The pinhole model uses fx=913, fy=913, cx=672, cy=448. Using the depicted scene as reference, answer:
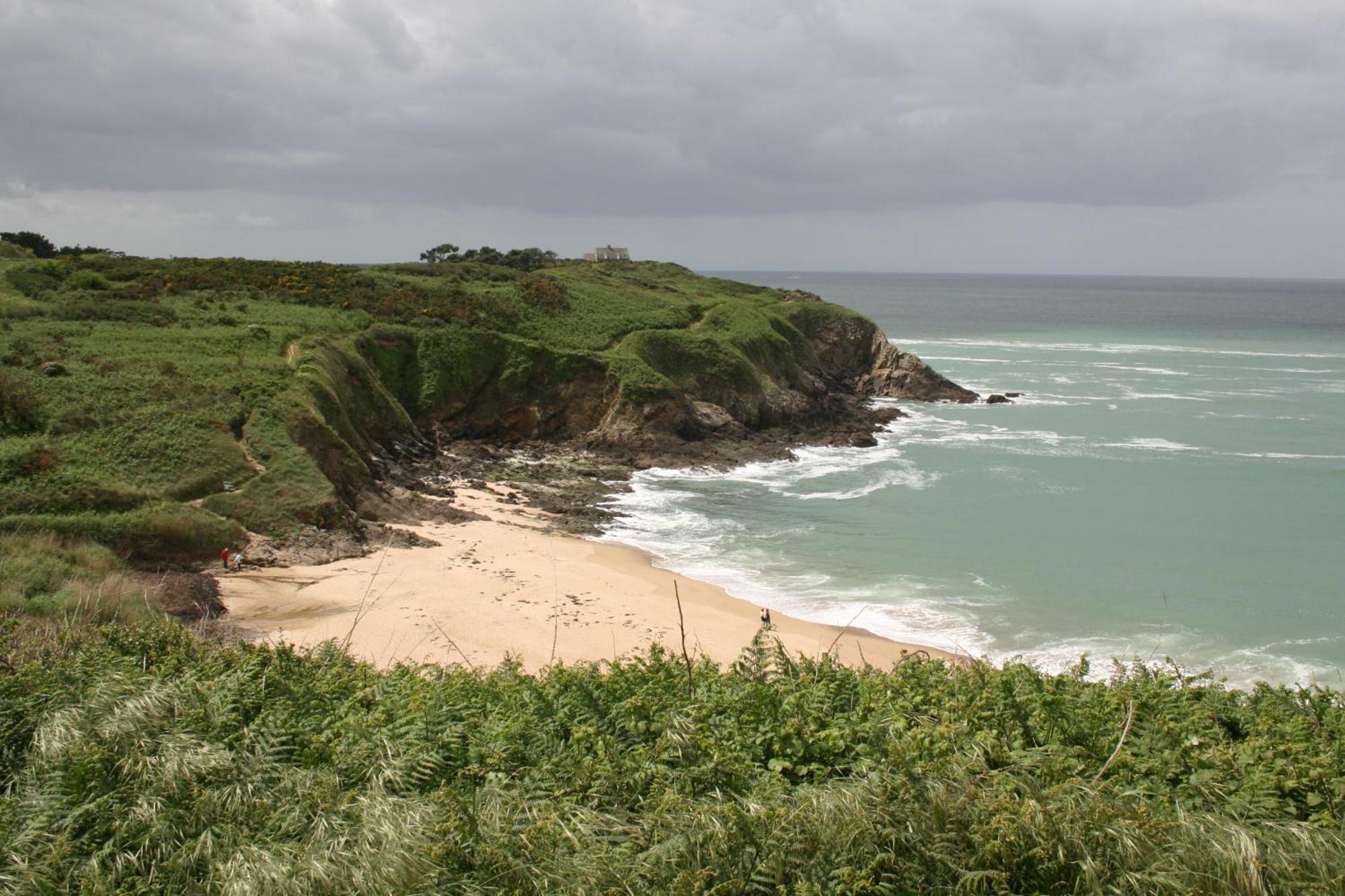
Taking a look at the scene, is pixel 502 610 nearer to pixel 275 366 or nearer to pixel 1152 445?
pixel 275 366

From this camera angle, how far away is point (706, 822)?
697cm

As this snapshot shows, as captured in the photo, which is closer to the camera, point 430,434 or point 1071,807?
point 1071,807

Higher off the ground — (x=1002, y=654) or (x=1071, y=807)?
(x=1071, y=807)

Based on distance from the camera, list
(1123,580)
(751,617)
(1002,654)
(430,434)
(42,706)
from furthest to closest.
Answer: (430,434) < (1123,580) < (751,617) < (1002,654) < (42,706)

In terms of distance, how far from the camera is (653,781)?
8289mm

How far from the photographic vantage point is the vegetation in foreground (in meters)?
6.59

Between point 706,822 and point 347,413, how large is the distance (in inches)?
1269

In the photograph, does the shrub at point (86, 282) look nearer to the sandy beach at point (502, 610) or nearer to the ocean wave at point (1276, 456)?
the sandy beach at point (502, 610)

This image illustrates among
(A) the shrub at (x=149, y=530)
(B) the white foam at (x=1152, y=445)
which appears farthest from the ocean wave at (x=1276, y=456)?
(A) the shrub at (x=149, y=530)

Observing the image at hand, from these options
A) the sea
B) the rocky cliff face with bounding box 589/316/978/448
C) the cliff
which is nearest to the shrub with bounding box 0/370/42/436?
the cliff

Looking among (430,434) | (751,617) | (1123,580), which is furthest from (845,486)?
(430,434)

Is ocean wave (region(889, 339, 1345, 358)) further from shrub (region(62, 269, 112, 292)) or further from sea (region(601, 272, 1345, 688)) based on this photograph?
shrub (region(62, 269, 112, 292))

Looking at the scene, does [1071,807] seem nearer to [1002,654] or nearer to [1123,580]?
[1002,654]

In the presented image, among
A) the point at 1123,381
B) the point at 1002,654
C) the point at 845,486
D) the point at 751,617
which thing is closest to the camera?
the point at 1002,654
